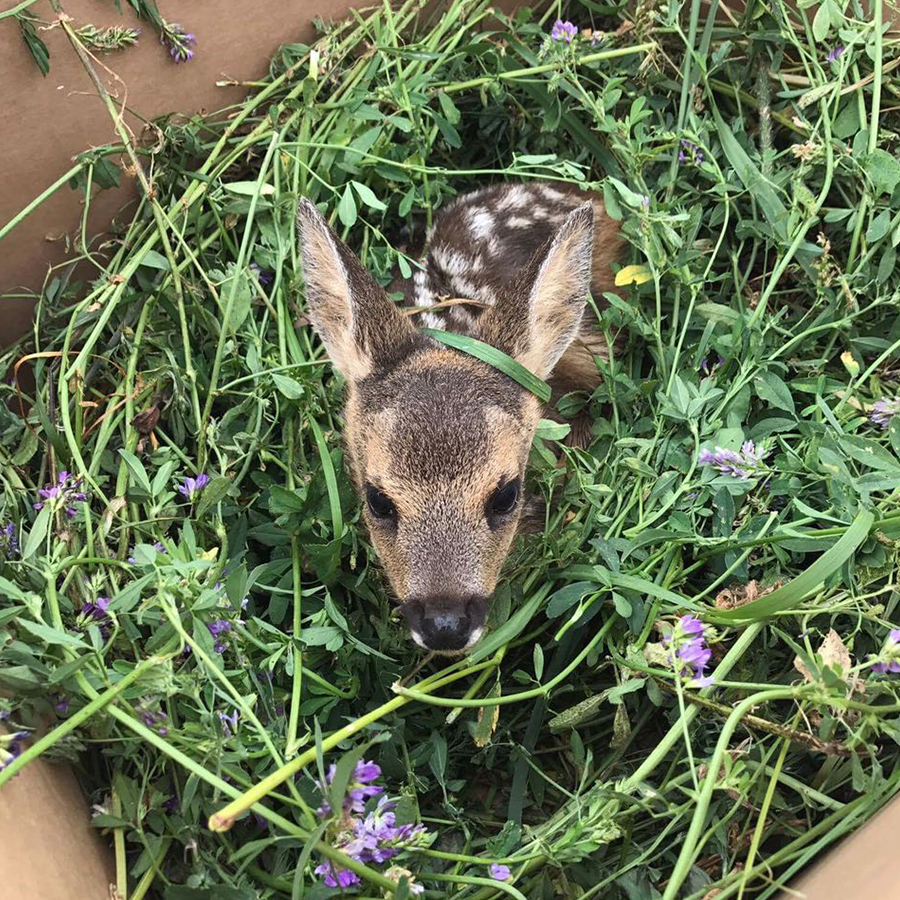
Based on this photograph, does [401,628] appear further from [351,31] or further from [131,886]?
[351,31]

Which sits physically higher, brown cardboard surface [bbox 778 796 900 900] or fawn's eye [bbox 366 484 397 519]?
fawn's eye [bbox 366 484 397 519]

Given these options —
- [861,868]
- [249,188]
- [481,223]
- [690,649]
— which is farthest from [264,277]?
[861,868]

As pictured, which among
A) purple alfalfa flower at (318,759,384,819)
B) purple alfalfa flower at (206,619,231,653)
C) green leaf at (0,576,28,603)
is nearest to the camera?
purple alfalfa flower at (318,759,384,819)

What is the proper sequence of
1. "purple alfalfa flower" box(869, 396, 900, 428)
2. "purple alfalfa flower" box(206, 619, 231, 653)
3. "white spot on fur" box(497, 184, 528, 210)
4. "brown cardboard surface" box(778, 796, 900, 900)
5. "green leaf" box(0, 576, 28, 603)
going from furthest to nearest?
"white spot on fur" box(497, 184, 528, 210), "purple alfalfa flower" box(869, 396, 900, 428), "purple alfalfa flower" box(206, 619, 231, 653), "green leaf" box(0, 576, 28, 603), "brown cardboard surface" box(778, 796, 900, 900)

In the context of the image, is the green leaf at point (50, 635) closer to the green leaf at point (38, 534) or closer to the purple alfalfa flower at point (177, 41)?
the green leaf at point (38, 534)

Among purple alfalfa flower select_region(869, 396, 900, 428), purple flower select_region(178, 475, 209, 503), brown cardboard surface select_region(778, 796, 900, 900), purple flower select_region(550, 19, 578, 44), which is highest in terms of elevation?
purple flower select_region(550, 19, 578, 44)

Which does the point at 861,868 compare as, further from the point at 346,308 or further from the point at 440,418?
the point at 346,308

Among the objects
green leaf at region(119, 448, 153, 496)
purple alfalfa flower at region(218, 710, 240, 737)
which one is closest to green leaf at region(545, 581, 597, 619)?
purple alfalfa flower at region(218, 710, 240, 737)

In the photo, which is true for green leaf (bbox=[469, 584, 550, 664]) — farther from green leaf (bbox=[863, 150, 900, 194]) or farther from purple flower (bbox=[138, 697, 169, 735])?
green leaf (bbox=[863, 150, 900, 194])
